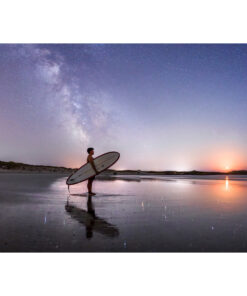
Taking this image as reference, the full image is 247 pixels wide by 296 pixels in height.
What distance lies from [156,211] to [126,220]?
5.68 ft

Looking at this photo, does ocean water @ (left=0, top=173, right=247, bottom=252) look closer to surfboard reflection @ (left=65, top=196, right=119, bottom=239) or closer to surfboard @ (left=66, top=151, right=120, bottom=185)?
surfboard reflection @ (left=65, top=196, right=119, bottom=239)

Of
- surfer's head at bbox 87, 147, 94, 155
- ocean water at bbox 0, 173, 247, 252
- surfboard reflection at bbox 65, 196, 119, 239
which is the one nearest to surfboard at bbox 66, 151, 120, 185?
surfer's head at bbox 87, 147, 94, 155

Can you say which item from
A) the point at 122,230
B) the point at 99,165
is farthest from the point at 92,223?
the point at 99,165

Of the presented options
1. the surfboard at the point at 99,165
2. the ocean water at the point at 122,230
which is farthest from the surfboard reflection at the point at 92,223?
the surfboard at the point at 99,165

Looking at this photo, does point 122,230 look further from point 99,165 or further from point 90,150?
point 99,165

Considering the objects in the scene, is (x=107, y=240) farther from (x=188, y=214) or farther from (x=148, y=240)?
(x=188, y=214)

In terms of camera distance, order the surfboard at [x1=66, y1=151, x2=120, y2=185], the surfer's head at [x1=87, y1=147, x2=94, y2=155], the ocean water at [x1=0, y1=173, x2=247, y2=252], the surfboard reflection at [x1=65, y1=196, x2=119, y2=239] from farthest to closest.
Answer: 1. the surfboard at [x1=66, y1=151, x2=120, y2=185]
2. the surfer's head at [x1=87, y1=147, x2=94, y2=155]
3. the surfboard reflection at [x1=65, y1=196, x2=119, y2=239]
4. the ocean water at [x1=0, y1=173, x2=247, y2=252]

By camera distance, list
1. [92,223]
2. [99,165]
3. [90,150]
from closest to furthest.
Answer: [92,223] < [90,150] < [99,165]

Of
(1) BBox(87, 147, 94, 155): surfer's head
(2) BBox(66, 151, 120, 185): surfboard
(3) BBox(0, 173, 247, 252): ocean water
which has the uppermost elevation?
(1) BBox(87, 147, 94, 155): surfer's head

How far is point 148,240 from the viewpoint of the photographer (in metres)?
4.67

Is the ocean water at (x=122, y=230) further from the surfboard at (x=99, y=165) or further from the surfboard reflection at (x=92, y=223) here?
the surfboard at (x=99, y=165)

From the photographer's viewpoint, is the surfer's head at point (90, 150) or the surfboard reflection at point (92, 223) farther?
the surfer's head at point (90, 150)
